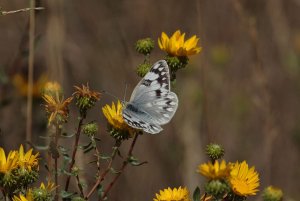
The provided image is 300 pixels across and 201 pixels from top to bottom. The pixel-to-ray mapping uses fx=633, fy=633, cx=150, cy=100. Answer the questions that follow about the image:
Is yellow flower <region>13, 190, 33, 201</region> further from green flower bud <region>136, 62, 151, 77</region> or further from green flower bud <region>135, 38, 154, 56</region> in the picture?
green flower bud <region>135, 38, 154, 56</region>

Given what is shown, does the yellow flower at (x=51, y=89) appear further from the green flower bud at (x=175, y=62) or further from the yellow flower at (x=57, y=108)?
the green flower bud at (x=175, y=62)

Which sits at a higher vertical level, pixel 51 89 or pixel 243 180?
pixel 51 89

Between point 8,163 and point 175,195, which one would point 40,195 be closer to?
point 8,163

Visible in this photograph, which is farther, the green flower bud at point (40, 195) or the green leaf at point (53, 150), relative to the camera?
the green leaf at point (53, 150)

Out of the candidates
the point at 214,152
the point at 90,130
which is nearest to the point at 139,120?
the point at 90,130

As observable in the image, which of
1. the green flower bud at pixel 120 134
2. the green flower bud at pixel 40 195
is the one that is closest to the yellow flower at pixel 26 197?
the green flower bud at pixel 40 195

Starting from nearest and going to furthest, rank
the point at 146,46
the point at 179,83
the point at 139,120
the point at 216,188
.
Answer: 1. the point at 216,188
2. the point at 139,120
3. the point at 146,46
4. the point at 179,83

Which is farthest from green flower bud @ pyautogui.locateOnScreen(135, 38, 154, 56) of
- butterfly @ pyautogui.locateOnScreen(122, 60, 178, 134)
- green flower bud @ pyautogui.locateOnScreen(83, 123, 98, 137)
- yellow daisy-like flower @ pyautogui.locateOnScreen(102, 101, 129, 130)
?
green flower bud @ pyautogui.locateOnScreen(83, 123, 98, 137)
